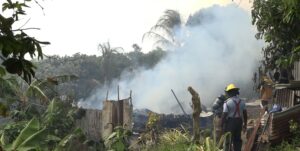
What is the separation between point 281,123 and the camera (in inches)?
436

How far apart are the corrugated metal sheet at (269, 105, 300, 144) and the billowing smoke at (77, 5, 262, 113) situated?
2263 cm

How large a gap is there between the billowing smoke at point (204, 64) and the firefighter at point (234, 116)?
23.0 m

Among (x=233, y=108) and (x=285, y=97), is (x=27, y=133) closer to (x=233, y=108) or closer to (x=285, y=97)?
(x=233, y=108)

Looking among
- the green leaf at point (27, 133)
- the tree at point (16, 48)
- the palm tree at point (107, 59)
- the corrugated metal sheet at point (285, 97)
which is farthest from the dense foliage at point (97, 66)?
the tree at point (16, 48)

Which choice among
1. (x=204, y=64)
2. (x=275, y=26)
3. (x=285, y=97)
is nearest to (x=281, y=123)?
(x=275, y=26)

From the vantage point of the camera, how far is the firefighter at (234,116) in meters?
11.0

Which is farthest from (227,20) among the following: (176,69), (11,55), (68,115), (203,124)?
(11,55)

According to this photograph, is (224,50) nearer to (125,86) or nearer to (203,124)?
(125,86)

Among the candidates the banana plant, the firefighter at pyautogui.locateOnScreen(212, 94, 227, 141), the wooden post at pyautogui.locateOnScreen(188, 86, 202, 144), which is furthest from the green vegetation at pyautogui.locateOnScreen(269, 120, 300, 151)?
the banana plant

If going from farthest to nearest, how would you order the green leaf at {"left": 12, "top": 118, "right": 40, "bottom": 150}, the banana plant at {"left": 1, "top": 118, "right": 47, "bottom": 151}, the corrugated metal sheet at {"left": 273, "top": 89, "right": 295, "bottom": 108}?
the corrugated metal sheet at {"left": 273, "top": 89, "right": 295, "bottom": 108} < the green leaf at {"left": 12, "top": 118, "right": 40, "bottom": 150} < the banana plant at {"left": 1, "top": 118, "right": 47, "bottom": 151}

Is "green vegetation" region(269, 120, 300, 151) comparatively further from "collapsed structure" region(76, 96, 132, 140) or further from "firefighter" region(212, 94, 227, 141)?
"collapsed structure" region(76, 96, 132, 140)

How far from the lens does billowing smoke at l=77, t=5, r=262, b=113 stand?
35219mm

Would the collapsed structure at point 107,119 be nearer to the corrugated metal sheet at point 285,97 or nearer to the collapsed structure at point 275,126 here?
the corrugated metal sheet at point 285,97

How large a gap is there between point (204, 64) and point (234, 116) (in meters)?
26.7
